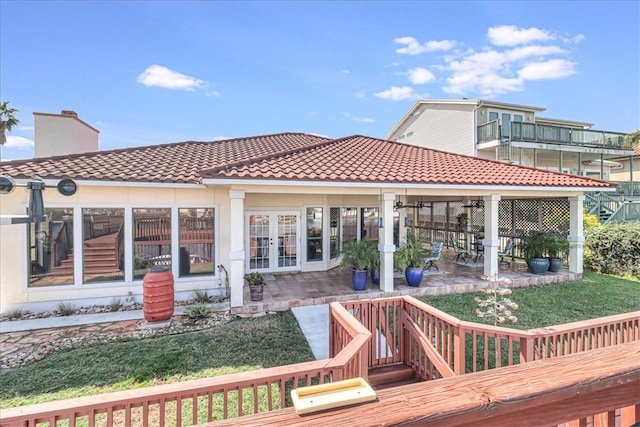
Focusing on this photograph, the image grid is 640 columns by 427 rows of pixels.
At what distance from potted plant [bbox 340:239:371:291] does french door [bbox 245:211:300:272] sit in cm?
262

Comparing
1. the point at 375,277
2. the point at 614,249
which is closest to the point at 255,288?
the point at 375,277

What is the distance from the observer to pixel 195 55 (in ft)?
42.0

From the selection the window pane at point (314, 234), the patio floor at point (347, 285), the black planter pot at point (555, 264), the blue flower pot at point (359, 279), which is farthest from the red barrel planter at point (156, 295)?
the black planter pot at point (555, 264)

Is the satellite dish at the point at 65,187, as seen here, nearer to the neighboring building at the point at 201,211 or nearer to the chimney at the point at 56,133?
the neighboring building at the point at 201,211

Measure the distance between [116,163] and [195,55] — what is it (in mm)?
6871

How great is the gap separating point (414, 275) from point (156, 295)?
639 centimetres

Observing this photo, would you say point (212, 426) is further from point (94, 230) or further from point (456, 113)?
point (456, 113)

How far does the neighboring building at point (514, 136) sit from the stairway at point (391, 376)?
1614 centimetres

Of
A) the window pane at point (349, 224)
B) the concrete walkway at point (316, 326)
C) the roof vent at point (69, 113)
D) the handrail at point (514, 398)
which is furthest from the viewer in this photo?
the window pane at point (349, 224)

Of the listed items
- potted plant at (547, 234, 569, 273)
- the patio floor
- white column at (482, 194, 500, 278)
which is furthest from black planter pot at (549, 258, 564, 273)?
white column at (482, 194, 500, 278)

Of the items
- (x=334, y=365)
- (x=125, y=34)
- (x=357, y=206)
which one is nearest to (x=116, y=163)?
(x=125, y=34)

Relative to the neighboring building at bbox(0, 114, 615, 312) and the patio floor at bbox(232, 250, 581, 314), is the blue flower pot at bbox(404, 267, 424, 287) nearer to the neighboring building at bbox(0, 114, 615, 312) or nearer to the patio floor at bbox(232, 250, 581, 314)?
the patio floor at bbox(232, 250, 581, 314)

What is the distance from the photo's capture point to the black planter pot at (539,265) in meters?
9.77

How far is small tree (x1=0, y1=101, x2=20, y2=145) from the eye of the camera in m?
17.0
